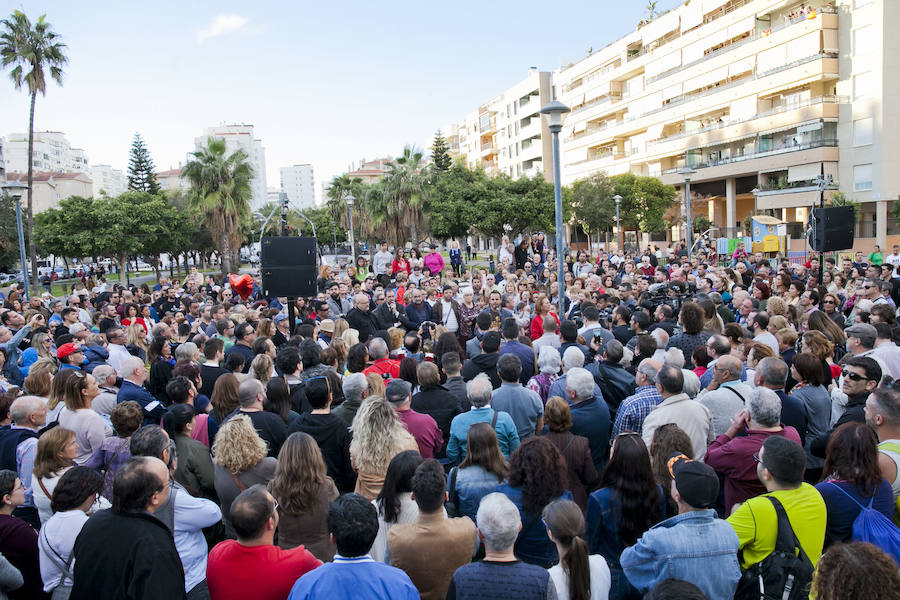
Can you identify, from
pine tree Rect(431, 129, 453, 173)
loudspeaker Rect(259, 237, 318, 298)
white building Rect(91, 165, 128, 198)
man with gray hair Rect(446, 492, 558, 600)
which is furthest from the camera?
white building Rect(91, 165, 128, 198)

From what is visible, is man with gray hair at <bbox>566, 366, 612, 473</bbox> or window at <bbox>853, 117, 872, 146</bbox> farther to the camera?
window at <bbox>853, 117, 872, 146</bbox>

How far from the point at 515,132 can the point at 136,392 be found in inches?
2438

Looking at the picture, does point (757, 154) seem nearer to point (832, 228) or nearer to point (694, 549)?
point (832, 228)

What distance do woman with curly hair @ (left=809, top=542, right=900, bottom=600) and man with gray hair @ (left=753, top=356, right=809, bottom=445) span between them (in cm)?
240

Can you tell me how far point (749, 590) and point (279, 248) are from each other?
762 cm

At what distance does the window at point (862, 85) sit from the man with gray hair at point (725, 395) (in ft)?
116

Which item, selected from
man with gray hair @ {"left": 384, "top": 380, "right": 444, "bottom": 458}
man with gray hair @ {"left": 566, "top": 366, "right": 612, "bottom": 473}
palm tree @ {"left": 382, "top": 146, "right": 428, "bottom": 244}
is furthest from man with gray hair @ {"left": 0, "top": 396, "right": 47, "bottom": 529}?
palm tree @ {"left": 382, "top": 146, "right": 428, "bottom": 244}

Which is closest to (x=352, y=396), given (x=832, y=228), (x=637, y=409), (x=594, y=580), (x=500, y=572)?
(x=637, y=409)

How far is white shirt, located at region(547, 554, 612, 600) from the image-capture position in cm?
256

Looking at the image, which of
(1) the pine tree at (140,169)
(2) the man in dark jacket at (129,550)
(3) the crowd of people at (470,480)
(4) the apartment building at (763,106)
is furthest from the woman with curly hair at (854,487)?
(1) the pine tree at (140,169)

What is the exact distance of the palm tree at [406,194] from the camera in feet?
116

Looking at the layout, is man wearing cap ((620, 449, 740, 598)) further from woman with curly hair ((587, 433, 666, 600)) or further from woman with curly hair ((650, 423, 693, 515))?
woman with curly hair ((650, 423, 693, 515))

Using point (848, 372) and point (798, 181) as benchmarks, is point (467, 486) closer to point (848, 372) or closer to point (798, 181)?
point (848, 372)

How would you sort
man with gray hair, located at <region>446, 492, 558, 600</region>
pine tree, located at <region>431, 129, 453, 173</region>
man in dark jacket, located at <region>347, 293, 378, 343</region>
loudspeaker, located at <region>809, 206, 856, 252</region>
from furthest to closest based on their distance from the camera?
1. pine tree, located at <region>431, 129, 453, 173</region>
2. loudspeaker, located at <region>809, 206, 856, 252</region>
3. man in dark jacket, located at <region>347, 293, 378, 343</region>
4. man with gray hair, located at <region>446, 492, 558, 600</region>
